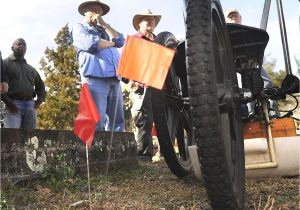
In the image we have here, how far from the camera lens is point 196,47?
187 cm

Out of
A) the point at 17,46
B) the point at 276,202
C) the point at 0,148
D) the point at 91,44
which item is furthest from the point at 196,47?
the point at 17,46

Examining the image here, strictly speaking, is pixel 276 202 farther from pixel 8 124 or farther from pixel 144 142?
pixel 8 124

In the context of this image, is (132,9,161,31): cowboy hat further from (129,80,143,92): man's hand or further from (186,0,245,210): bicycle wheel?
(186,0,245,210): bicycle wheel

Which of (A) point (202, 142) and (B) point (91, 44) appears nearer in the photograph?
(A) point (202, 142)

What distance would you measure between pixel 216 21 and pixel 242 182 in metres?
0.84

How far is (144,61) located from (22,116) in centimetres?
284

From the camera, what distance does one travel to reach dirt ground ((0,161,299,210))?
232cm

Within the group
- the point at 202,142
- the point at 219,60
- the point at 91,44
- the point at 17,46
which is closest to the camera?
the point at 202,142

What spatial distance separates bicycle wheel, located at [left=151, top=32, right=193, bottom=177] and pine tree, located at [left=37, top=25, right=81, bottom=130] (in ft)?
62.7

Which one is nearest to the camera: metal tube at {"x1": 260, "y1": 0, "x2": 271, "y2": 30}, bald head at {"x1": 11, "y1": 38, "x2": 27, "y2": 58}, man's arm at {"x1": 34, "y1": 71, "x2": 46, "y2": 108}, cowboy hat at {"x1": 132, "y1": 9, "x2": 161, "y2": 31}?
metal tube at {"x1": 260, "y1": 0, "x2": 271, "y2": 30}

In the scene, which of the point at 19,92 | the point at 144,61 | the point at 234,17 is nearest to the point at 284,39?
the point at 144,61

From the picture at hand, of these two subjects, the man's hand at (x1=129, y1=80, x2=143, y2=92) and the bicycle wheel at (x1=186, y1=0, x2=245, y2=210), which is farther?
the man's hand at (x1=129, y1=80, x2=143, y2=92)

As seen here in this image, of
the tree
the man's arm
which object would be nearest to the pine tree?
the tree

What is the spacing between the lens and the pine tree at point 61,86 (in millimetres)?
22406
